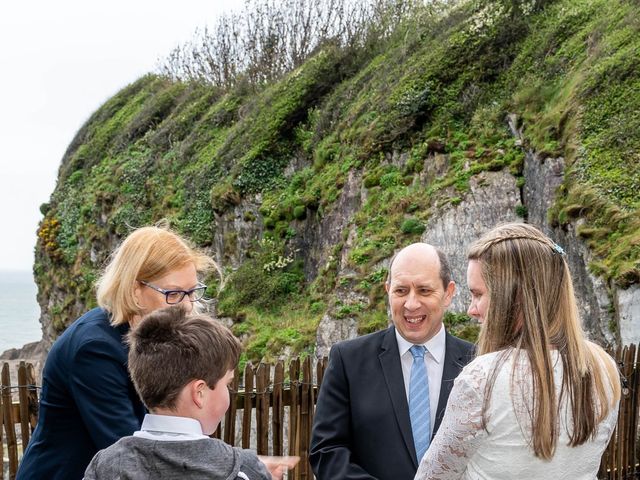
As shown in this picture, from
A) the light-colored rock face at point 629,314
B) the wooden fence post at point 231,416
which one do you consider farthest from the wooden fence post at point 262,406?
the light-colored rock face at point 629,314

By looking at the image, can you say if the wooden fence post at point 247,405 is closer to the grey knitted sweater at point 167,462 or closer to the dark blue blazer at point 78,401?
the dark blue blazer at point 78,401

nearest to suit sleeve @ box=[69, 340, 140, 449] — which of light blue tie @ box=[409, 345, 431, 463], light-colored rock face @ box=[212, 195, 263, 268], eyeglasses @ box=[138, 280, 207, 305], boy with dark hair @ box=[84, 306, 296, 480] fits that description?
eyeglasses @ box=[138, 280, 207, 305]

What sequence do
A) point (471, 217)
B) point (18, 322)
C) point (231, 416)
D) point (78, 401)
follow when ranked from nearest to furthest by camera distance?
point (78, 401)
point (231, 416)
point (471, 217)
point (18, 322)

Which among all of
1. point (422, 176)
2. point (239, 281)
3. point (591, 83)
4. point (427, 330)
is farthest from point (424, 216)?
point (427, 330)

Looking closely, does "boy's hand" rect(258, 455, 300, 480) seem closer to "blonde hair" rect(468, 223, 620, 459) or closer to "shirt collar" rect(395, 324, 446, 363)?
"blonde hair" rect(468, 223, 620, 459)

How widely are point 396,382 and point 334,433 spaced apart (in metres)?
0.42

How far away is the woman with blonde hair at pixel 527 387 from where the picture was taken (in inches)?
86.5

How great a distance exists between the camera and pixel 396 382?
137 inches

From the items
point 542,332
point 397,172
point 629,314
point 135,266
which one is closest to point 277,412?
point 135,266

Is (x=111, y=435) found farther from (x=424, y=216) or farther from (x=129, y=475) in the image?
(x=424, y=216)

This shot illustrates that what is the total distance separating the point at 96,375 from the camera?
2.74m

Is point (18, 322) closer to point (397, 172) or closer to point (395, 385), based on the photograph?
point (397, 172)

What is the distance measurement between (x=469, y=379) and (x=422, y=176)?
1250 centimetres

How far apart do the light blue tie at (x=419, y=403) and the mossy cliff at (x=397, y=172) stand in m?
6.00
